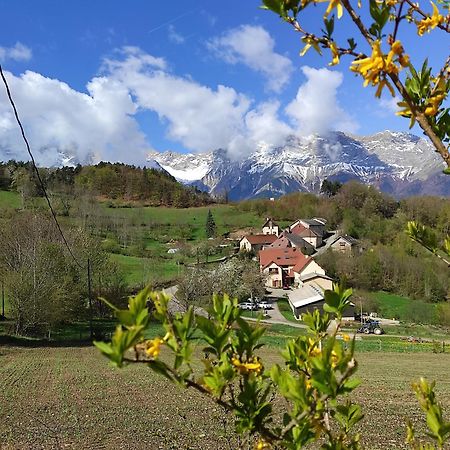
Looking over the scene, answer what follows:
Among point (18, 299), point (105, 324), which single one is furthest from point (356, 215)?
point (18, 299)

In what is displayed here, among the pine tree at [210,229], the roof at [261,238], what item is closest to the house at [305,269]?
the roof at [261,238]

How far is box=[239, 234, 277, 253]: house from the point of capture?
269 ft

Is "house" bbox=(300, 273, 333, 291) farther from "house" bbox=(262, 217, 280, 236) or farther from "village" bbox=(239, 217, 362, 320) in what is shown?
"house" bbox=(262, 217, 280, 236)

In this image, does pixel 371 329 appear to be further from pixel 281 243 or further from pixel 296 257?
pixel 281 243

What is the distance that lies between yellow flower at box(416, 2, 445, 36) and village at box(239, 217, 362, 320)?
158ft

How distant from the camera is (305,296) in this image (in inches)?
2100

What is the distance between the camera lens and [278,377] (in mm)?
1206

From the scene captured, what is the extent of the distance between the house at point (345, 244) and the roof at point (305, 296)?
16394 mm

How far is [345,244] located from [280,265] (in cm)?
1213

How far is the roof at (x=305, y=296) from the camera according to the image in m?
50.0

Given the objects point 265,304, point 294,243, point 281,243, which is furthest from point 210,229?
point 265,304

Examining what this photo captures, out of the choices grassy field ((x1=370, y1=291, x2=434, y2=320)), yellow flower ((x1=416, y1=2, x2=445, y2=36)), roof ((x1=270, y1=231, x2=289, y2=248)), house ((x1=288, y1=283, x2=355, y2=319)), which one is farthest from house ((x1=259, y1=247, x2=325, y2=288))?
yellow flower ((x1=416, y1=2, x2=445, y2=36))

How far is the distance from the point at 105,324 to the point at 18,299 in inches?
428

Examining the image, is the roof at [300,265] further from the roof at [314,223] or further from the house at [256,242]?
the roof at [314,223]
